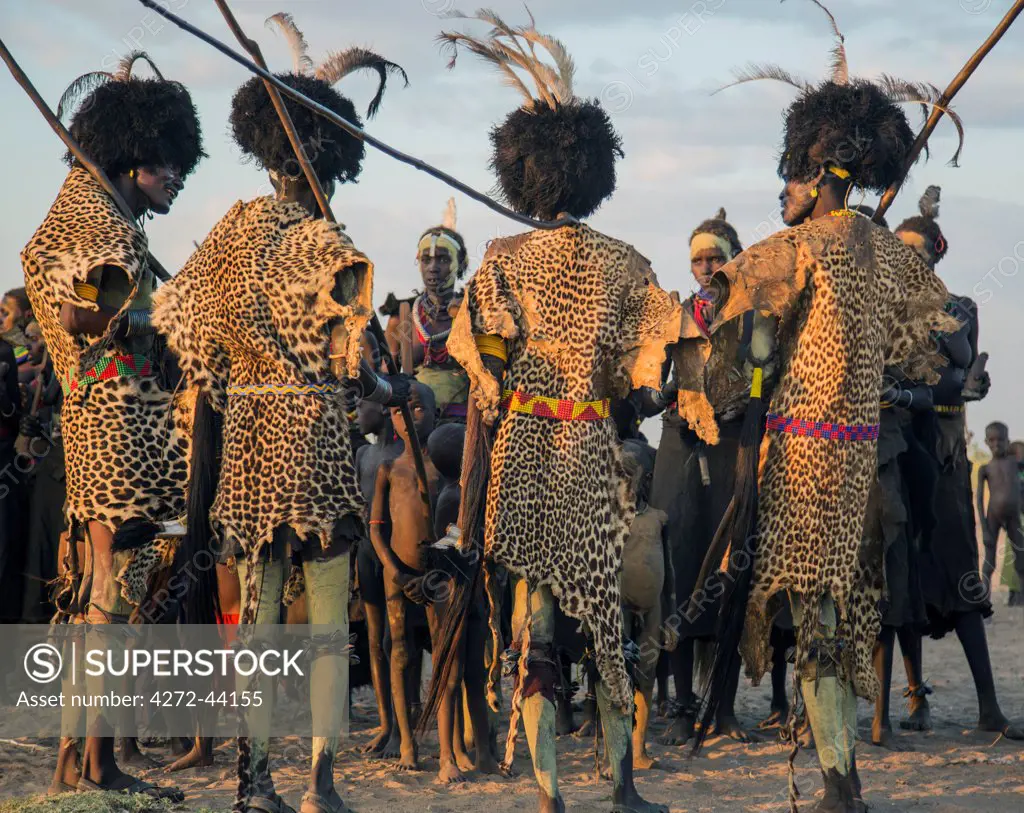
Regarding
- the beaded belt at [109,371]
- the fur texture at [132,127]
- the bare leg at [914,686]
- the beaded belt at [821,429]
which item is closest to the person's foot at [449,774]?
the beaded belt at [821,429]

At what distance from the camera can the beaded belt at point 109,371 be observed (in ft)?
19.5

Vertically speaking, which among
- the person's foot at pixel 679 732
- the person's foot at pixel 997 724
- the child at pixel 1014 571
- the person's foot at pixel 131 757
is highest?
the child at pixel 1014 571

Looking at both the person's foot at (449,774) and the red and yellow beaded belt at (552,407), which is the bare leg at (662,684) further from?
the red and yellow beaded belt at (552,407)

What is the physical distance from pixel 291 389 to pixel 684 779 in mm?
2924

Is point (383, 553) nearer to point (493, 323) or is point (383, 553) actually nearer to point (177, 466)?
point (177, 466)

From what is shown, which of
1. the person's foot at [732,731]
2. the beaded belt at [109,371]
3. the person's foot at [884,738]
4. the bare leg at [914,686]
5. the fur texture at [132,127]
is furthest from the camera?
the bare leg at [914,686]

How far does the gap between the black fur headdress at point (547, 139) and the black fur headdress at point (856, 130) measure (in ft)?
3.09

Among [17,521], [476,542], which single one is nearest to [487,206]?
[476,542]

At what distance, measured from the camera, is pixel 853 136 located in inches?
240

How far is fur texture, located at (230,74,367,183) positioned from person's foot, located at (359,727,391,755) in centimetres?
306

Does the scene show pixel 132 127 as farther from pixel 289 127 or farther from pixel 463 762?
pixel 463 762

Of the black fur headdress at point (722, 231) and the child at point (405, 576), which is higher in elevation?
the black fur headdress at point (722, 231)

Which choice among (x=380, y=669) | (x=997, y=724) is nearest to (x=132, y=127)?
(x=380, y=669)

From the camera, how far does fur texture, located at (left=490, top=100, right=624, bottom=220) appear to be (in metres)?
5.74
